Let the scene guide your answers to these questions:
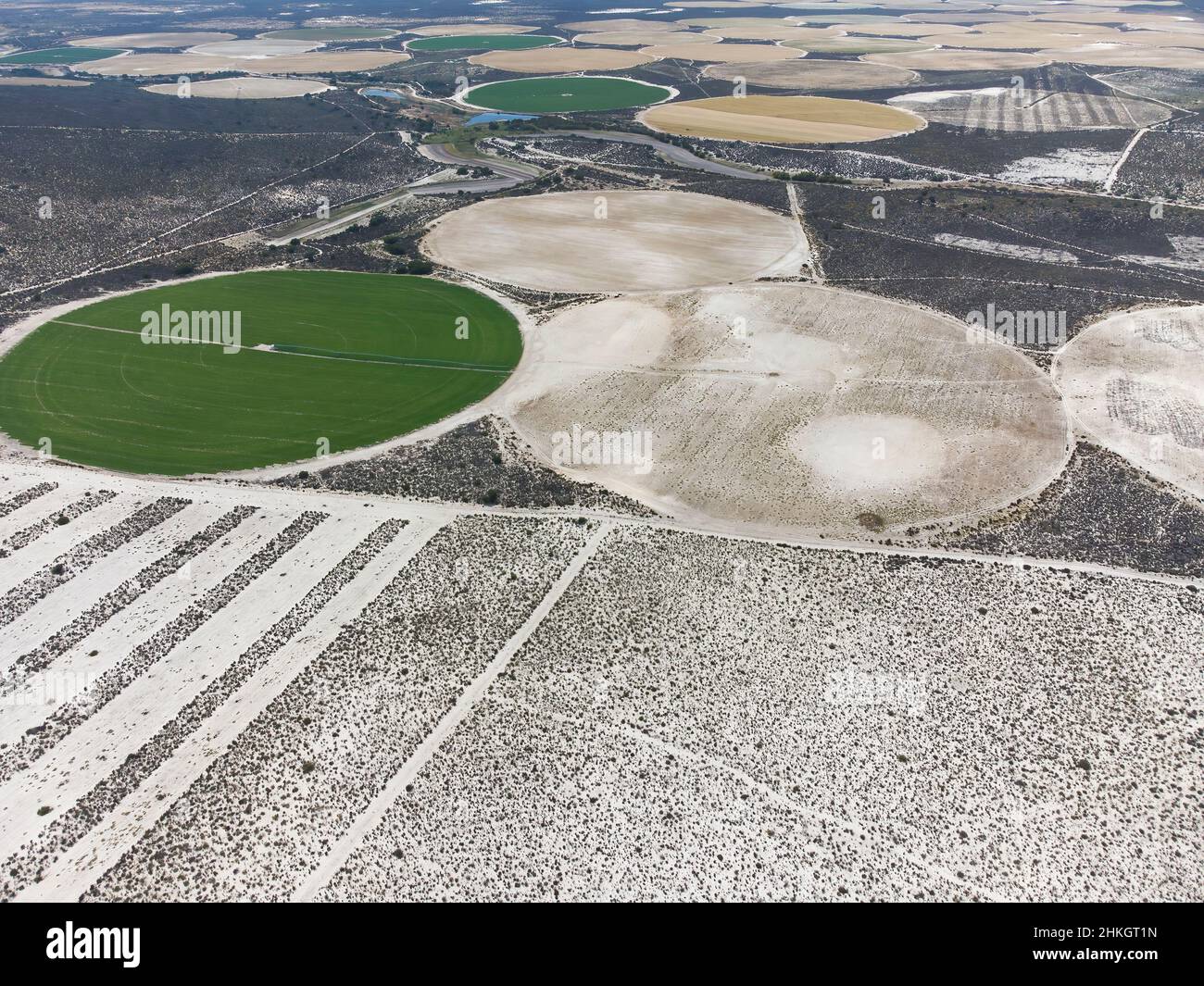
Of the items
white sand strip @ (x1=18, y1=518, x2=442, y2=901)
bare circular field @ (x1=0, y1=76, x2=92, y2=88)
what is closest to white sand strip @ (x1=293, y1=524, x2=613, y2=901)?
white sand strip @ (x1=18, y1=518, x2=442, y2=901)

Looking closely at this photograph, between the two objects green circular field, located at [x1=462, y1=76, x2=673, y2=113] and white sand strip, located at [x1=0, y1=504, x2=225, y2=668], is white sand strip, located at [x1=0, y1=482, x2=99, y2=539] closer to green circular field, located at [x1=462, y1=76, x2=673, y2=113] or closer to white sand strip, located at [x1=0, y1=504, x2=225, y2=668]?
white sand strip, located at [x1=0, y1=504, x2=225, y2=668]

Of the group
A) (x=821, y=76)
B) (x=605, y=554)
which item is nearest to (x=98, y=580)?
(x=605, y=554)

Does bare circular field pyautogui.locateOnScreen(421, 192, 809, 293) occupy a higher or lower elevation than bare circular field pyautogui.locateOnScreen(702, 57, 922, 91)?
lower

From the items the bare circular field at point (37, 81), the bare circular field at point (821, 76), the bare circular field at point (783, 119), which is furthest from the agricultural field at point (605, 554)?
the bare circular field at point (37, 81)

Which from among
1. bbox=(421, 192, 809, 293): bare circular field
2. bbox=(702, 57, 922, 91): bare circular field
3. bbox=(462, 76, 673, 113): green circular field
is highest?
bbox=(702, 57, 922, 91): bare circular field

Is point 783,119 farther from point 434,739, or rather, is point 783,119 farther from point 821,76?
point 434,739

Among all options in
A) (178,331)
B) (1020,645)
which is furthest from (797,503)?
(178,331)

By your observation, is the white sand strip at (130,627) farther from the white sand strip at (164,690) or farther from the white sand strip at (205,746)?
the white sand strip at (205,746)
